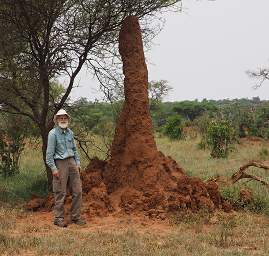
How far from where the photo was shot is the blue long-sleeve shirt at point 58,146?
26.0 feet

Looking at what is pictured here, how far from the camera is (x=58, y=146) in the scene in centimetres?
804

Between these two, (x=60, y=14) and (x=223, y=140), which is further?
(x=223, y=140)

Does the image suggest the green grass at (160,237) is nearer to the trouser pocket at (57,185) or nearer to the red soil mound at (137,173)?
the red soil mound at (137,173)

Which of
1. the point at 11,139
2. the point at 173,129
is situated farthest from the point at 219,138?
the point at 173,129

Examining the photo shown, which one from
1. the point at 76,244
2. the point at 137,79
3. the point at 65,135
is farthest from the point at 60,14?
the point at 76,244

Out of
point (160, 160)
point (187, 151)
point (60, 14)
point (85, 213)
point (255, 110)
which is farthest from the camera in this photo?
point (255, 110)

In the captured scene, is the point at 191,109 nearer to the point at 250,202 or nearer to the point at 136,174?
the point at 250,202

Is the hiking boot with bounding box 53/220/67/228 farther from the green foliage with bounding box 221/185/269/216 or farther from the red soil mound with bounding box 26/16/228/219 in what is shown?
the green foliage with bounding box 221/185/269/216

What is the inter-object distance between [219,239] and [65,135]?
275 cm

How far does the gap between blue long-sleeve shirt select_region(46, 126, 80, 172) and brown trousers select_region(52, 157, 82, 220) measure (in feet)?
0.32

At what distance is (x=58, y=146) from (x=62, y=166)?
0.30 meters

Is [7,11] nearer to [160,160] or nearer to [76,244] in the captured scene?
[160,160]

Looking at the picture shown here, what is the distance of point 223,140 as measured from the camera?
18.7 metres

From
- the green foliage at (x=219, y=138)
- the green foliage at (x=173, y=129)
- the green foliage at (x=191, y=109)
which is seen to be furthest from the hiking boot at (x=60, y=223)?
the green foliage at (x=191, y=109)
